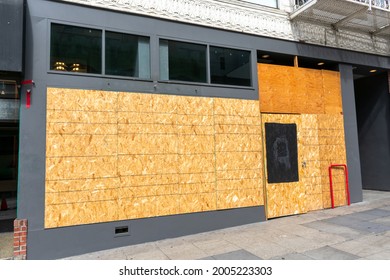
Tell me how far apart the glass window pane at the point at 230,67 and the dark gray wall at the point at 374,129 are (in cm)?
680

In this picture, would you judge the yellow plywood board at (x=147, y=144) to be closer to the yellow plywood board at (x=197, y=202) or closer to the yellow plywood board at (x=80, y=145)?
the yellow plywood board at (x=80, y=145)

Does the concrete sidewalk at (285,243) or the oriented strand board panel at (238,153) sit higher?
the oriented strand board panel at (238,153)

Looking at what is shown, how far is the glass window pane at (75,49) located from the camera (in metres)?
5.97

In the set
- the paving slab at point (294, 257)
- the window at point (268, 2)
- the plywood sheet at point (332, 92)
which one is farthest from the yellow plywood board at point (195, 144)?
the plywood sheet at point (332, 92)

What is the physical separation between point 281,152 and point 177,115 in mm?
3373

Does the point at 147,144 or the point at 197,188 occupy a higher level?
the point at 147,144

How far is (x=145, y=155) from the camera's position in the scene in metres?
6.47

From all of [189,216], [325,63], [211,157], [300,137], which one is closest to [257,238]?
[189,216]

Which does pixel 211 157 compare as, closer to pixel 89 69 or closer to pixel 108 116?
pixel 108 116

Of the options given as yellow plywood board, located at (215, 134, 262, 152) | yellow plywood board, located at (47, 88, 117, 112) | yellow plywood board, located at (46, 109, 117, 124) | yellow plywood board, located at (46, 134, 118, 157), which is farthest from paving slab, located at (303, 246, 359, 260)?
yellow plywood board, located at (47, 88, 117, 112)

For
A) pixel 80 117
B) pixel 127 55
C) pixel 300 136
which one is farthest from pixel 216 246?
pixel 127 55

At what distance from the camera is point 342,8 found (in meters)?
8.30

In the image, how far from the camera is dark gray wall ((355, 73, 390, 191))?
11.0m

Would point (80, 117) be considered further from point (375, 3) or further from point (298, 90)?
point (375, 3)
